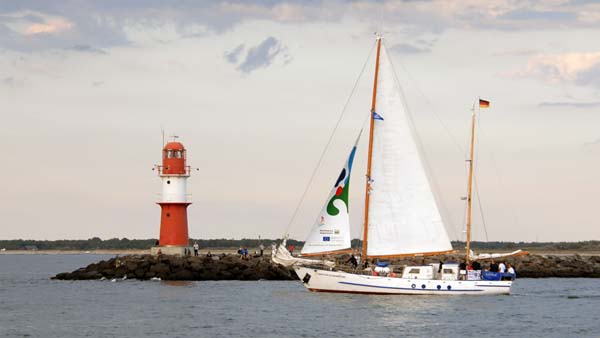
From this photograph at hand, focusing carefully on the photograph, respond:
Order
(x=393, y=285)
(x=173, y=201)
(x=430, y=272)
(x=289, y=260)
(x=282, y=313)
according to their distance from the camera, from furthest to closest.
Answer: (x=173, y=201)
(x=289, y=260)
(x=430, y=272)
(x=393, y=285)
(x=282, y=313)

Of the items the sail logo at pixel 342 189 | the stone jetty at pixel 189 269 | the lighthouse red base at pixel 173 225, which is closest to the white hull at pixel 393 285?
the sail logo at pixel 342 189

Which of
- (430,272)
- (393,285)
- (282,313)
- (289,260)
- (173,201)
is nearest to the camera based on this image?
(282,313)

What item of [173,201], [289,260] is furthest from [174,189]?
[289,260]

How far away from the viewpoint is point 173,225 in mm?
60312

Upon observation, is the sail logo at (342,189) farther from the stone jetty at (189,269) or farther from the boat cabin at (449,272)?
the stone jetty at (189,269)

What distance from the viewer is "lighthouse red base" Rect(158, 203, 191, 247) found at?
5994 cm

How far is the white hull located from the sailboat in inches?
1.6

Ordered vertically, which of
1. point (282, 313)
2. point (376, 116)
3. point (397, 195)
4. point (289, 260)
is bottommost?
point (282, 313)

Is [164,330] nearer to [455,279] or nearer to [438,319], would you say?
[438,319]

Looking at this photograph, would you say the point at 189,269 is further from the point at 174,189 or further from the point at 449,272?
the point at 449,272

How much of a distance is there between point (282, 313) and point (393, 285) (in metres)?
5.14

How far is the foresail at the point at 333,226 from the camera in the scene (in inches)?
1766

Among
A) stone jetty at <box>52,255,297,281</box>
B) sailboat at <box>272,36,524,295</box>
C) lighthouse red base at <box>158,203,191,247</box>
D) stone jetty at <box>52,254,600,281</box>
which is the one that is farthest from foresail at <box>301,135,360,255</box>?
lighthouse red base at <box>158,203,191,247</box>

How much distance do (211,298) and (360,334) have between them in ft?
47.9
